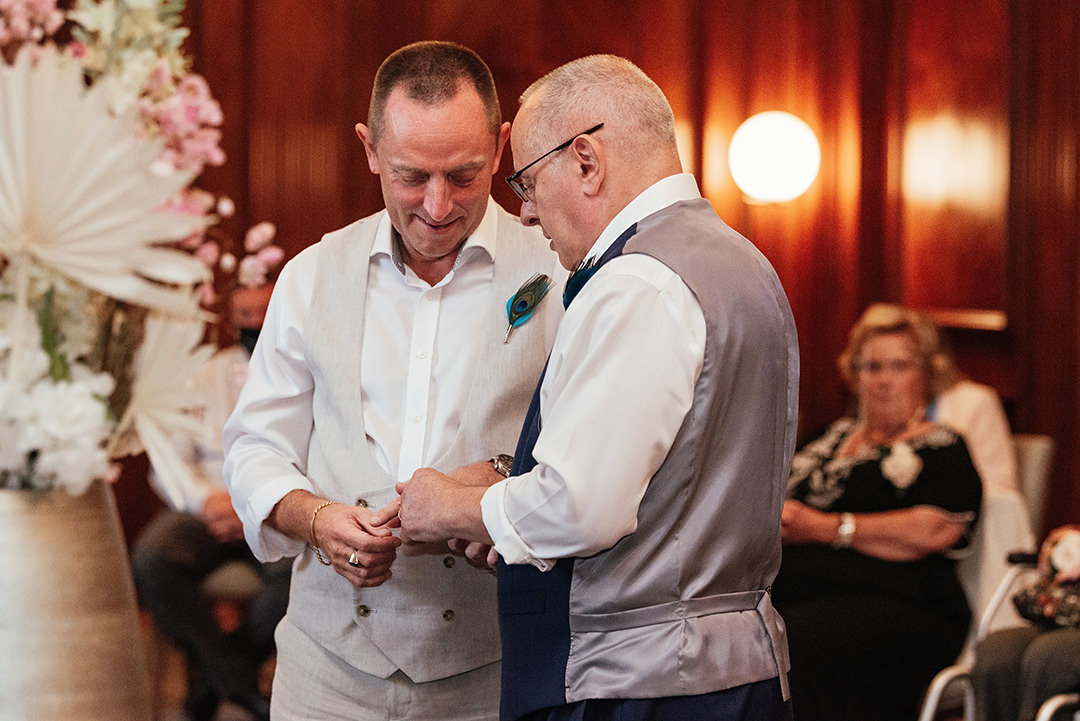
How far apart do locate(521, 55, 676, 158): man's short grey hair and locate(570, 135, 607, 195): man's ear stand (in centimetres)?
2

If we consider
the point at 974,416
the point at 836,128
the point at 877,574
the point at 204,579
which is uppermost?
the point at 836,128

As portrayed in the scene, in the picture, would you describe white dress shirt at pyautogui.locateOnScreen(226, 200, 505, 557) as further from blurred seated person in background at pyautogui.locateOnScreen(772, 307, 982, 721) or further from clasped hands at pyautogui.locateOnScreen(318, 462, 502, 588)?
blurred seated person in background at pyautogui.locateOnScreen(772, 307, 982, 721)

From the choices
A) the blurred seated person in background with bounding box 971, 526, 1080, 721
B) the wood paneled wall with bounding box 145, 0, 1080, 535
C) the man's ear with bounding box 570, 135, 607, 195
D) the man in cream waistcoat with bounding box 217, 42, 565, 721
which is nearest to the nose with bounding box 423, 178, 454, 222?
the man in cream waistcoat with bounding box 217, 42, 565, 721

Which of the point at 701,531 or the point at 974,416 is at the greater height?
the point at 701,531

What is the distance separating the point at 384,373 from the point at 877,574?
2.24 metres

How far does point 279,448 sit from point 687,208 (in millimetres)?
716

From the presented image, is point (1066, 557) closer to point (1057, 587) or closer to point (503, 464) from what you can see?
point (1057, 587)

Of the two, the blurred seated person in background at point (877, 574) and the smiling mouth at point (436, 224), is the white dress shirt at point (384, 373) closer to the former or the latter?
the smiling mouth at point (436, 224)

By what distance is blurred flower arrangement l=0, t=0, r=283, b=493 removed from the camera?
3.67 ft

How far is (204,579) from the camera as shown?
13.5 ft

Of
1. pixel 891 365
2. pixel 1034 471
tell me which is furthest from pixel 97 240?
pixel 1034 471

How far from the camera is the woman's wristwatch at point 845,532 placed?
11.7 feet

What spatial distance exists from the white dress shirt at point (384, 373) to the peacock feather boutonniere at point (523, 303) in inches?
2.3

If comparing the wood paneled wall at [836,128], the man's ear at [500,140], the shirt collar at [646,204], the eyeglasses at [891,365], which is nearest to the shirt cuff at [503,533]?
the shirt collar at [646,204]
